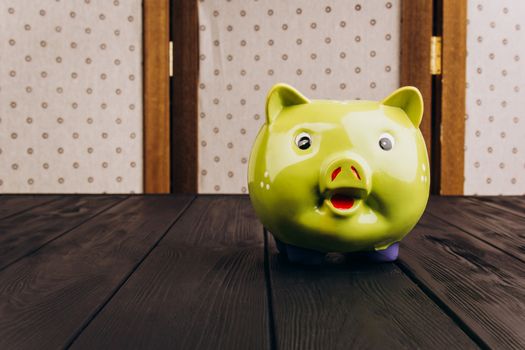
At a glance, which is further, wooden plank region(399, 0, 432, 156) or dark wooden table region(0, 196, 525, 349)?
wooden plank region(399, 0, 432, 156)

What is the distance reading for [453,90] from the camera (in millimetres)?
2010

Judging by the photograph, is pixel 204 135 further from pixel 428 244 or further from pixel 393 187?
pixel 393 187

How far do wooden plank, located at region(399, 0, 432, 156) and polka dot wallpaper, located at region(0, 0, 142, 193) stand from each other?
1158mm

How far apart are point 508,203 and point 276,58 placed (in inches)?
43.1

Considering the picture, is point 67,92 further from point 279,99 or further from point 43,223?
point 279,99

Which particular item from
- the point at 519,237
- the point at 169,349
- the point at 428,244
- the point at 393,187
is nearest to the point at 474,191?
the point at 519,237

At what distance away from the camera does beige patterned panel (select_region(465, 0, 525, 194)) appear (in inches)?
79.7

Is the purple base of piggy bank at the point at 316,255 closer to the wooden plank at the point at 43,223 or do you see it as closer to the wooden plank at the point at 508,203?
the wooden plank at the point at 43,223

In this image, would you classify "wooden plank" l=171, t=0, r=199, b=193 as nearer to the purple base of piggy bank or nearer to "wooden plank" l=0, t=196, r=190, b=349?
"wooden plank" l=0, t=196, r=190, b=349

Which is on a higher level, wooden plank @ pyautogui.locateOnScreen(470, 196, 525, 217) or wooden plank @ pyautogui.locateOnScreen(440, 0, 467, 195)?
wooden plank @ pyautogui.locateOnScreen(440, 0, 467, 195)

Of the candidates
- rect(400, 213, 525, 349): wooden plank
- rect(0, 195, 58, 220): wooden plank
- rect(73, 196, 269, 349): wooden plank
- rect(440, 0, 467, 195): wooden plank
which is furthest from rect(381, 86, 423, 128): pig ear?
rect(440, 0, 467, 195): wooden plank

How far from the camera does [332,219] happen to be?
74 cm

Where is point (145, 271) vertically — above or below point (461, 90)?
below

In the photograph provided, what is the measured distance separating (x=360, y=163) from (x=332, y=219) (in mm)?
102
